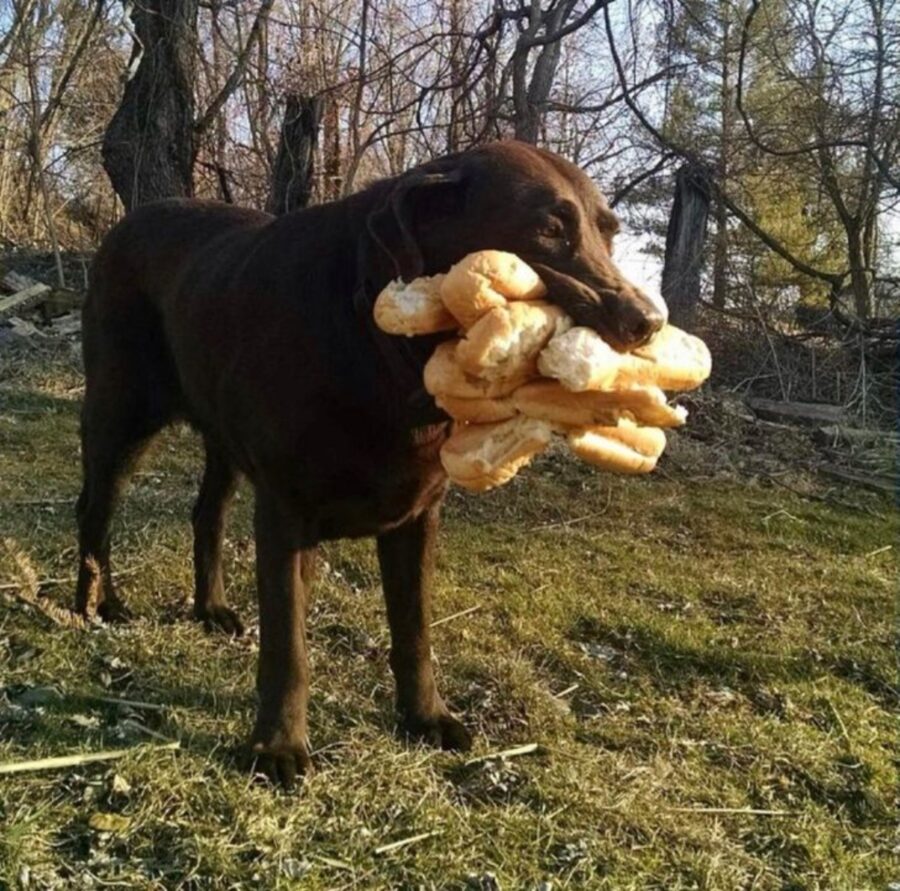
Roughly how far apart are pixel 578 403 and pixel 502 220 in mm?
481

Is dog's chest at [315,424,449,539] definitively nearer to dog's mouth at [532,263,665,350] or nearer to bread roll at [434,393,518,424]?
bread roll at [434,393,518,424]

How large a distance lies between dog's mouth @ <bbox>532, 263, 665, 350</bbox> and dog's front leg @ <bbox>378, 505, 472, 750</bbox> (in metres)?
0.89

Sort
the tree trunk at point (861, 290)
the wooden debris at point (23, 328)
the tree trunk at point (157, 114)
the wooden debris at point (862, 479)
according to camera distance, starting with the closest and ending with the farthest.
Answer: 1. the wooden debris at point (862, 479)
2. the tree trunk at point (157, 114)
3. the wooden debris at point (23, 328)
4. the tree trunk at point (861, 290)

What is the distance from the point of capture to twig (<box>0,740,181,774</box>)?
226 centimetres

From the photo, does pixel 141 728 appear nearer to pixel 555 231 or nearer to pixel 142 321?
pixel 142 321

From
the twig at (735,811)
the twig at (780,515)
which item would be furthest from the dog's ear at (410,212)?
the twig at (780,515)

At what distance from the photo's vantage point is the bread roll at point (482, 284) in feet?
6.45

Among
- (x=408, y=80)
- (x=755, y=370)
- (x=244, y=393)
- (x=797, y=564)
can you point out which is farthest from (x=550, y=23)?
(x=244, y=393)

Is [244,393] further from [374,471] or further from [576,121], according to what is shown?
[576,121]

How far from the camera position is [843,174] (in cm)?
936

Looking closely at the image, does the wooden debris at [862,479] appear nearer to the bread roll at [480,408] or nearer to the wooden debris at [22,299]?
the bread roll at [480,408]

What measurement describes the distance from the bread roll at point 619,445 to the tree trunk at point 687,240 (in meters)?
6.47

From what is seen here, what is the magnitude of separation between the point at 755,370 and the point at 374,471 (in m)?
6.51

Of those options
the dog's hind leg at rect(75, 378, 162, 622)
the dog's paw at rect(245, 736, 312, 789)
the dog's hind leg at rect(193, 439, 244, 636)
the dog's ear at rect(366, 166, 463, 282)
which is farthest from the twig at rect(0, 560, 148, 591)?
the dog's ear at rect(366, 166, 463, 282)
